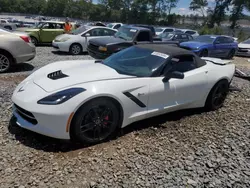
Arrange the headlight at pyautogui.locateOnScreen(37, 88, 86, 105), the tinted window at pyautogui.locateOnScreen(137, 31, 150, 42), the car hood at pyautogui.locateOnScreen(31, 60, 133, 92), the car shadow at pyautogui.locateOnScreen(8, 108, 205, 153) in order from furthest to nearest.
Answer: the tinted window at pyautogui.locateOnScreen(137, 31, 150, 42) → the car hood at pyautogui.locateOnScreen(31, 60, 133, 92) → the car shadow at pyautogui.locateOnScreen(8, 108, 205, 153) → the headlight at pyautogui.locateOnScreen(37, 88, 86, 105)

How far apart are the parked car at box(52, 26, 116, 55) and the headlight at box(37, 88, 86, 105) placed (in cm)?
860

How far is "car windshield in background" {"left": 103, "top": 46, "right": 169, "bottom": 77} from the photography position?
391 cm

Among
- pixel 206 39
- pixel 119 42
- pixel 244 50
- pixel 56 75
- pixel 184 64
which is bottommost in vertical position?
pixel 244 50

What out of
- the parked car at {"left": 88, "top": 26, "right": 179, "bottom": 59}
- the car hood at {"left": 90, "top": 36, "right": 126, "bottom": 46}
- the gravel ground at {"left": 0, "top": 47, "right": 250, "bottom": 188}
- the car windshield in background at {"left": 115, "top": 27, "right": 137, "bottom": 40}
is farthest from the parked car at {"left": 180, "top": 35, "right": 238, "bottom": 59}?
the gravel ground at {"left": 0, "top": 47, "right": 250, "bottom": 188}

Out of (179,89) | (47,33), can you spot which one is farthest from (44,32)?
(179,89)

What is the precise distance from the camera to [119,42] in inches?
355

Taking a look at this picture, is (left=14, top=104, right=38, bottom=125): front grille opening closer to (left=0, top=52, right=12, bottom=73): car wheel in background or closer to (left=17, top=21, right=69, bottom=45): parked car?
(left=0, top=52, right=12, bottom=73): car wheel in background

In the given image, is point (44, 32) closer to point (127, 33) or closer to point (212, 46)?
point (127, 33)

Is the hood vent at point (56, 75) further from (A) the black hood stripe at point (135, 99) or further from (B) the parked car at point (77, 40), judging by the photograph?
(B) the parked car at point (77, 40)

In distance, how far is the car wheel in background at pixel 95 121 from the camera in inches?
125

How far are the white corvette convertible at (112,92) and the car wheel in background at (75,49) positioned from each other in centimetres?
735

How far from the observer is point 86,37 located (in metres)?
11.9

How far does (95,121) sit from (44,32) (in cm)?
1170

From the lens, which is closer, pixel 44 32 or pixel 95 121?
pixel 95 121
